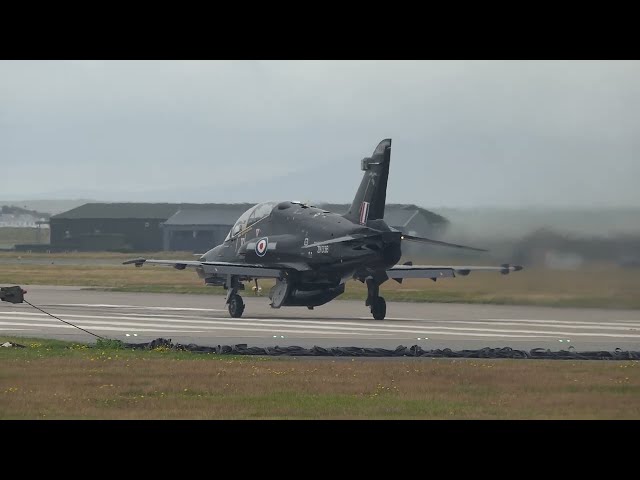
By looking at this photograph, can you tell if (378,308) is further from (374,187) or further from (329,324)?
(374,187)

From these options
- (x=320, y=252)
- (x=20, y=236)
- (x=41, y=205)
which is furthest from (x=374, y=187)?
(x=41, y=205)

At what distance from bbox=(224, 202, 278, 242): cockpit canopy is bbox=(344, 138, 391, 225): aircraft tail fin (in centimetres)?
436

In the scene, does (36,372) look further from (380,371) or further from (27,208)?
(27,208)

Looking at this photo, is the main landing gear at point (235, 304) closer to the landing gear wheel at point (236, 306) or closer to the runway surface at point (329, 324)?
the landing gear wheel at point (236, 306)

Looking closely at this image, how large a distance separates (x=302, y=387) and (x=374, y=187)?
65.9 ft

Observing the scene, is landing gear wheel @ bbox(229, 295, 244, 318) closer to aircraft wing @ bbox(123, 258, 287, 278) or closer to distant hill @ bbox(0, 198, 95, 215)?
aircraft wing @ bbox(123, 258, 287, 278)

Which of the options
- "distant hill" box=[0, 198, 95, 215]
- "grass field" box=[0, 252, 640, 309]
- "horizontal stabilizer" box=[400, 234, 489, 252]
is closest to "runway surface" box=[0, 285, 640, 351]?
"grass field" box=[0, 252, 640, 309]

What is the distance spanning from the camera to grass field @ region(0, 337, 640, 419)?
1933 centimetres

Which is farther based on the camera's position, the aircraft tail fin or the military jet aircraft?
the aircraft tail fin

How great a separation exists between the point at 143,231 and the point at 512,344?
89607mm

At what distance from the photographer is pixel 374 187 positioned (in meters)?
41.6

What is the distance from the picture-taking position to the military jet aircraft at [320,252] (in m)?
40.8
